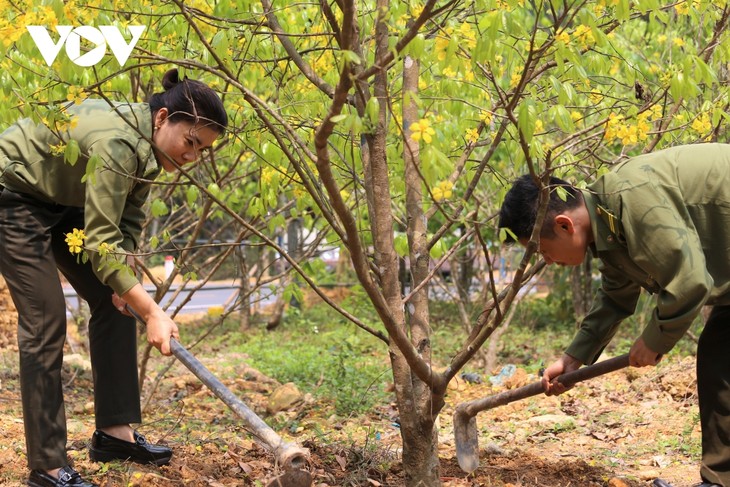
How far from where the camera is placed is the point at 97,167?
9.83 ft

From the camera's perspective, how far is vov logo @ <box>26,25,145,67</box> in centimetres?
289

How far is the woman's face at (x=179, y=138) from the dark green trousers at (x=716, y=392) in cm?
203

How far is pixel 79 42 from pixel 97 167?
1.50 ft

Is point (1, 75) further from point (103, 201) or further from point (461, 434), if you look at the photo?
point (461, 434)

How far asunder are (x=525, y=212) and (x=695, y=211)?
589mm

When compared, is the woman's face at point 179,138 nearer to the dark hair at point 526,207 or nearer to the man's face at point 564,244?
the dark hair at point 526,207

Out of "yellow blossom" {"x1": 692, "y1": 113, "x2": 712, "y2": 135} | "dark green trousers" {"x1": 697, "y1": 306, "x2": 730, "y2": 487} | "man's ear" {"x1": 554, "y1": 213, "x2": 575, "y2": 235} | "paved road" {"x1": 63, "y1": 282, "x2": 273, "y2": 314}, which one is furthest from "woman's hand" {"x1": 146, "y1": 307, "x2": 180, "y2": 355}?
"paved road" {"x1": 63, "y1": 282, "x2": 273, "y2": 314}

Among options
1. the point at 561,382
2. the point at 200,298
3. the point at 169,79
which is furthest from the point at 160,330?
the point at 200,298

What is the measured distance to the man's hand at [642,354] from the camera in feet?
9.99

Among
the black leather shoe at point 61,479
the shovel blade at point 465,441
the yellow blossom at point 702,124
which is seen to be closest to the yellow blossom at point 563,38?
the yellow blossom at point 702,124

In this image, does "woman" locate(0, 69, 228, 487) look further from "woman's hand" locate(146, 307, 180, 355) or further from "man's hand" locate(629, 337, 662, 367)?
"man's hand" locate(629, 337, 662, 367)

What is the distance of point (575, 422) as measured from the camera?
5.27 meters

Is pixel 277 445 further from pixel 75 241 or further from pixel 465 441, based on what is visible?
pixel 465 441

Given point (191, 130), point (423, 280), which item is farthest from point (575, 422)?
point (191, 130)
